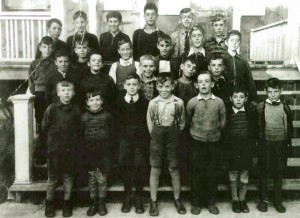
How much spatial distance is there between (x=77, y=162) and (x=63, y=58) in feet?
3.99

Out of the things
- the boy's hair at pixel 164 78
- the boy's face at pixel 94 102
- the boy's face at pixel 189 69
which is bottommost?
the boy's face at pixel 94 102

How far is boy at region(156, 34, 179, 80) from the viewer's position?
16.2 ft

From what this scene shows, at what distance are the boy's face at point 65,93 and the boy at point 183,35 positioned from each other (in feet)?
5.42

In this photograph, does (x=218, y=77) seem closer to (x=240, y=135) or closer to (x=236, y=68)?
(x=236, y=68)

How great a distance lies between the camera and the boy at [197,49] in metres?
4.86

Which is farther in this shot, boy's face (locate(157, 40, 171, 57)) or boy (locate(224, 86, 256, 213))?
boy's face (locate(157, 40, 171, 57))

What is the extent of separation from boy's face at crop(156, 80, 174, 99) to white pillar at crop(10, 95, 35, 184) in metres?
1.48

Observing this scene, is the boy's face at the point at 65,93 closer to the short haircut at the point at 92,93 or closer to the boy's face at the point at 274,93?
the short haircut at the point at 92,93

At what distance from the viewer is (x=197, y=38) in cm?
491

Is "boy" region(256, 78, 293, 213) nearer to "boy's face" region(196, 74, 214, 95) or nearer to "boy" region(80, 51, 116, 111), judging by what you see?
"boy's face" region(196, 74, 214, 95)

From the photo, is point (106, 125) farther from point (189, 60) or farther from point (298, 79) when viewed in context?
point (298, 79)

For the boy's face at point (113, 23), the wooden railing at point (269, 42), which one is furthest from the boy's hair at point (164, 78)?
the wooden railing at point (269, 42)

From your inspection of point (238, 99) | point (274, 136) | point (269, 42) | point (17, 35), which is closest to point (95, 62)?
point (238, 99)

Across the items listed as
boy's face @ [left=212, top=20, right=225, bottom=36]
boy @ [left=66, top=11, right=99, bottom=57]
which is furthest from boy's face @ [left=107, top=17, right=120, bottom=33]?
boy's face @ [left=212, top=20, right=225, bottom=36]
